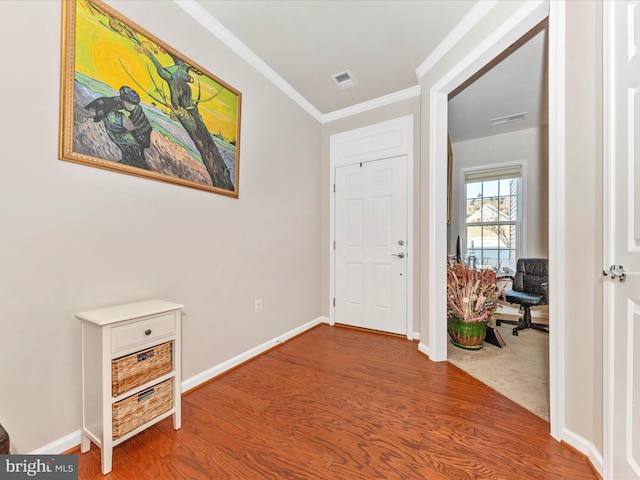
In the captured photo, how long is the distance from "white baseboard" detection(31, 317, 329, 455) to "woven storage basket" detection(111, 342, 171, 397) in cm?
41

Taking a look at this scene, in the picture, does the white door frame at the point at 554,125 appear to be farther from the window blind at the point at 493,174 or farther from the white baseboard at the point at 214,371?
the window blind at the point at 493,174

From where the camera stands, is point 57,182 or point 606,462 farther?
point 57,182

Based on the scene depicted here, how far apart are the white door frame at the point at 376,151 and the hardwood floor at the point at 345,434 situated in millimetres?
1224

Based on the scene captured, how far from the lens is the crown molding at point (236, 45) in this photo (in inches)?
76.4

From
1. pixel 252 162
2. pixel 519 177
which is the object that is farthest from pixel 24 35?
pixel 519 177

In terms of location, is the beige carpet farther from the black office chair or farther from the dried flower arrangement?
the dried flower arrangement

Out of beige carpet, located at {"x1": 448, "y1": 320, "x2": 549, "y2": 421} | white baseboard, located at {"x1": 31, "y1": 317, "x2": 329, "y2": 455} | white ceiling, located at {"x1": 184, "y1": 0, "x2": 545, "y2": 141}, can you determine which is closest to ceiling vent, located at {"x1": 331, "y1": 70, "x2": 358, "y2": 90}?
white ceiling, located at {"x1": 184, "y1": 0, "x2": 545, "y2": 141}

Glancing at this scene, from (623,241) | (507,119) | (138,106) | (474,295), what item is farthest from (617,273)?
(507,119)

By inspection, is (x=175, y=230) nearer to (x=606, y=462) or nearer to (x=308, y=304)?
(x=308, y=304)

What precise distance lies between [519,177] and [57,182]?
5227mm

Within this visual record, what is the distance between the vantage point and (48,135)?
131 centimetres

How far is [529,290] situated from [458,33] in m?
3.00

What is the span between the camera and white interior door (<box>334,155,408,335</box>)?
3121 millimetres

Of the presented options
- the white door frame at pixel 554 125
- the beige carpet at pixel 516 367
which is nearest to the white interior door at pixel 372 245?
the beige carpet at pixel 516 367
